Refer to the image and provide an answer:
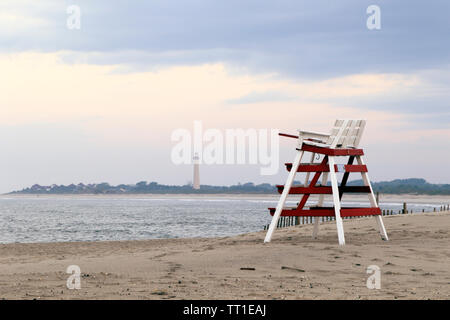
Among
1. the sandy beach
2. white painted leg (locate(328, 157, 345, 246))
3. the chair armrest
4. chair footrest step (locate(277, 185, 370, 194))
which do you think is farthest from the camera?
the chair armrest

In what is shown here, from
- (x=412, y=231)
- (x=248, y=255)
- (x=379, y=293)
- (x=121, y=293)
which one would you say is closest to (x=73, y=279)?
(x=121, y=293)

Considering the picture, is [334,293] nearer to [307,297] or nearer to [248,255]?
[307,297]

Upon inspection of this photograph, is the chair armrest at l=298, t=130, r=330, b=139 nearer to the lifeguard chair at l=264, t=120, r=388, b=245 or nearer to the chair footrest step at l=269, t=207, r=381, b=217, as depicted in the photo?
the lifeguard chair at l=264, t=120, r=388, b=245

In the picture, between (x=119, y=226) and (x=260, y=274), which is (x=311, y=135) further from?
(x=119, y=226)

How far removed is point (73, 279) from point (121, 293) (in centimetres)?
165

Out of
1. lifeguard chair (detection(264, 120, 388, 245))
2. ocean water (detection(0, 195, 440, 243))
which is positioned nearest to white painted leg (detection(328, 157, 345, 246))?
lifeguard chair (detection(264, 120, 388, 245))

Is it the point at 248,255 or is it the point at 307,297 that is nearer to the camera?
the point at 307,297

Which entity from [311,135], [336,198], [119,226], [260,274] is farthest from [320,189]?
[119,226]

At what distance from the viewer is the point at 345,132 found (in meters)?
15.9

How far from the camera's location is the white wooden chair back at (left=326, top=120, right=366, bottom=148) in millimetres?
15734

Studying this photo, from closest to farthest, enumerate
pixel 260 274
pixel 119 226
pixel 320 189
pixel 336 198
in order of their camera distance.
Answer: pixel 260 274
pixel 336 198
pixel 320 189
pixel 119 226

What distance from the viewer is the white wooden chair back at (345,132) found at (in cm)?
1573
